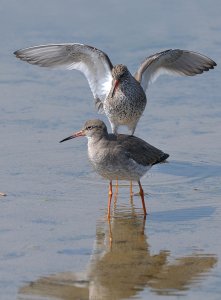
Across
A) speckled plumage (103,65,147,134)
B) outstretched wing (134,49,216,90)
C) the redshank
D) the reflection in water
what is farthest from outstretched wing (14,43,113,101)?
the reflection in water

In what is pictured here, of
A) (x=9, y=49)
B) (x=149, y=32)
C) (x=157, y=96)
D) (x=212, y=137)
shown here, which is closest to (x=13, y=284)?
(x=212, y=137)

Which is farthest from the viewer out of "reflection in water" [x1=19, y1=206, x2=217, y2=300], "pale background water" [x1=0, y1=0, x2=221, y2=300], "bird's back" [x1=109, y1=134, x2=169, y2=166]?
"bird's back" [x1=109, y1=134, x2=169, y2=166]

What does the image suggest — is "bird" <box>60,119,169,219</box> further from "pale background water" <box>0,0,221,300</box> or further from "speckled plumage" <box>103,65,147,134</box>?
"speckled plumage" <box>103,65,147,134</box>

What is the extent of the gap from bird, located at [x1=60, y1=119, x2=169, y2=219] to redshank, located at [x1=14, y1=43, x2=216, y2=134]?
6.76 feet

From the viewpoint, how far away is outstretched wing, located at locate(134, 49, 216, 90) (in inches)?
471

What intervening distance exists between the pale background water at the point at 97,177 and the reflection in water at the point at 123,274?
1 cm

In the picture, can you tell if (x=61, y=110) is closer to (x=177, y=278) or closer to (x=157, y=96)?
(x=157, y=96)

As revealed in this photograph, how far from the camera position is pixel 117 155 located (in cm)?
905

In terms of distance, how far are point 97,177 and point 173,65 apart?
2.89 metres

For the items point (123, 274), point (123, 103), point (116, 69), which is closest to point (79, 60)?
point (116, 69)

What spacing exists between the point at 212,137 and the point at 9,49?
410 centimetres

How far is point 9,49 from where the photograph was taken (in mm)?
13734

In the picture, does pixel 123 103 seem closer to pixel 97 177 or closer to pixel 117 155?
pixel 97 177

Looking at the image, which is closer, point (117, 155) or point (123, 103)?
point (117, 155)
